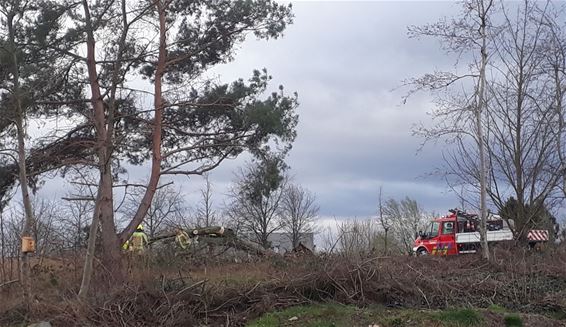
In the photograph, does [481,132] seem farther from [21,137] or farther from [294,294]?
[21,137]

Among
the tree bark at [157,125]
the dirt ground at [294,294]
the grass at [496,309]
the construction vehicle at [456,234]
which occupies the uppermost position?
the tree bark at [157,125]

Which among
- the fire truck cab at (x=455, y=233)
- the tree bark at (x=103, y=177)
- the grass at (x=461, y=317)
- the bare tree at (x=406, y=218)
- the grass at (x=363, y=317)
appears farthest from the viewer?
the bare tree at (x=406, y=218)

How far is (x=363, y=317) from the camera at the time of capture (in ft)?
42.5

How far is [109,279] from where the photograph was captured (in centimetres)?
1521

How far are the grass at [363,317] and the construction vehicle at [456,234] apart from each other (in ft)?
61.4

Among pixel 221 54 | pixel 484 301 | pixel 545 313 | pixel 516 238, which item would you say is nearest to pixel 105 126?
pixel 221 54

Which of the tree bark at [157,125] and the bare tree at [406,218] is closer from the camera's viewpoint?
the tree bark at [157,125]

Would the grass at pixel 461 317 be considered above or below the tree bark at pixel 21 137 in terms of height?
below

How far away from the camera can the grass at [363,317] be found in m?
12.4

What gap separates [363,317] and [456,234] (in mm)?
21959

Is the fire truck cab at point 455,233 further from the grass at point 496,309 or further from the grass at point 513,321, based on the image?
the grass at point 513,321

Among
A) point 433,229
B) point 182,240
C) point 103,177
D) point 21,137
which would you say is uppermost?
point 21,137

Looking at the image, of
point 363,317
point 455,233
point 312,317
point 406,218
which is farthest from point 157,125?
point 406,218

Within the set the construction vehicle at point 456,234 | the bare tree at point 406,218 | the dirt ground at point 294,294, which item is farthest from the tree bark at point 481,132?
the bare tree at point 406,218
